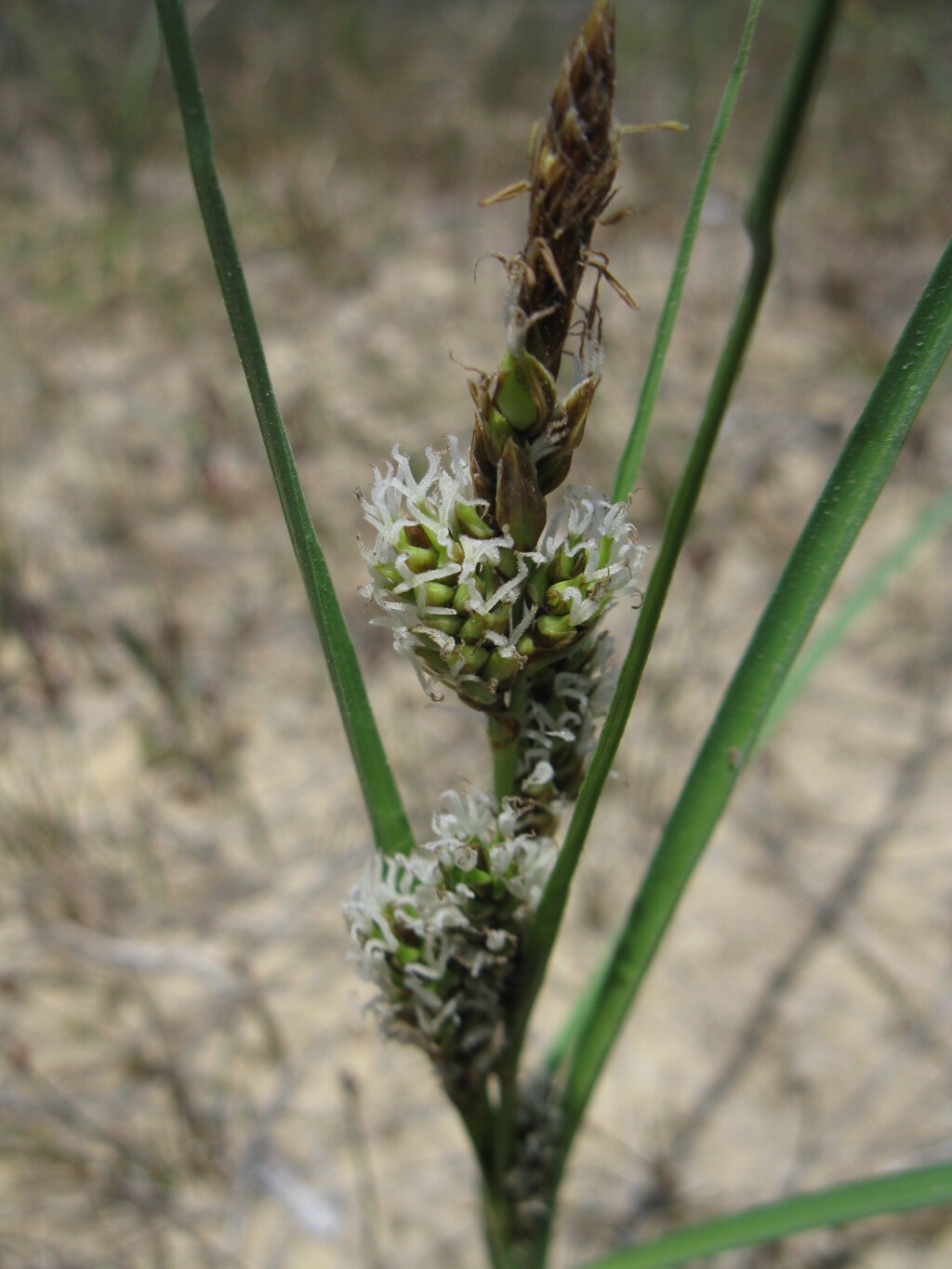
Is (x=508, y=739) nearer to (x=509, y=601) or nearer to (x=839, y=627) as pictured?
(x=509, y=601)

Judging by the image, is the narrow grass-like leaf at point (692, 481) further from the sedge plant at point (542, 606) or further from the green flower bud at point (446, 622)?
the green flower bud at point (446, 622)

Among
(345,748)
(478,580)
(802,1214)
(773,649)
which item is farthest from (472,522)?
(345,748)

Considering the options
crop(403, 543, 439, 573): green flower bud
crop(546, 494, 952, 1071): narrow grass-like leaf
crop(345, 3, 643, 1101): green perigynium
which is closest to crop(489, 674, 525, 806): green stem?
crop(345, 3, 643, 1101): green perigynium

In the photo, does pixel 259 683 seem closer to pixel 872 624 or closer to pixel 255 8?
pixel 872 624

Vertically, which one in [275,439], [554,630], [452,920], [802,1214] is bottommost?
[802,1214]

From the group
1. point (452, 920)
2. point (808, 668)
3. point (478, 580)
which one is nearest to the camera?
point (478, 580)

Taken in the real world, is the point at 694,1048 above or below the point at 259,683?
below

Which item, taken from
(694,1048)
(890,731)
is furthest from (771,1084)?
(890,731)

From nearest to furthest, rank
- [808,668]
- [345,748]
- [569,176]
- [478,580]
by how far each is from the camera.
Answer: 1. [569,176]
2. [478,580]
3. [808,668]
4. [345,748]
